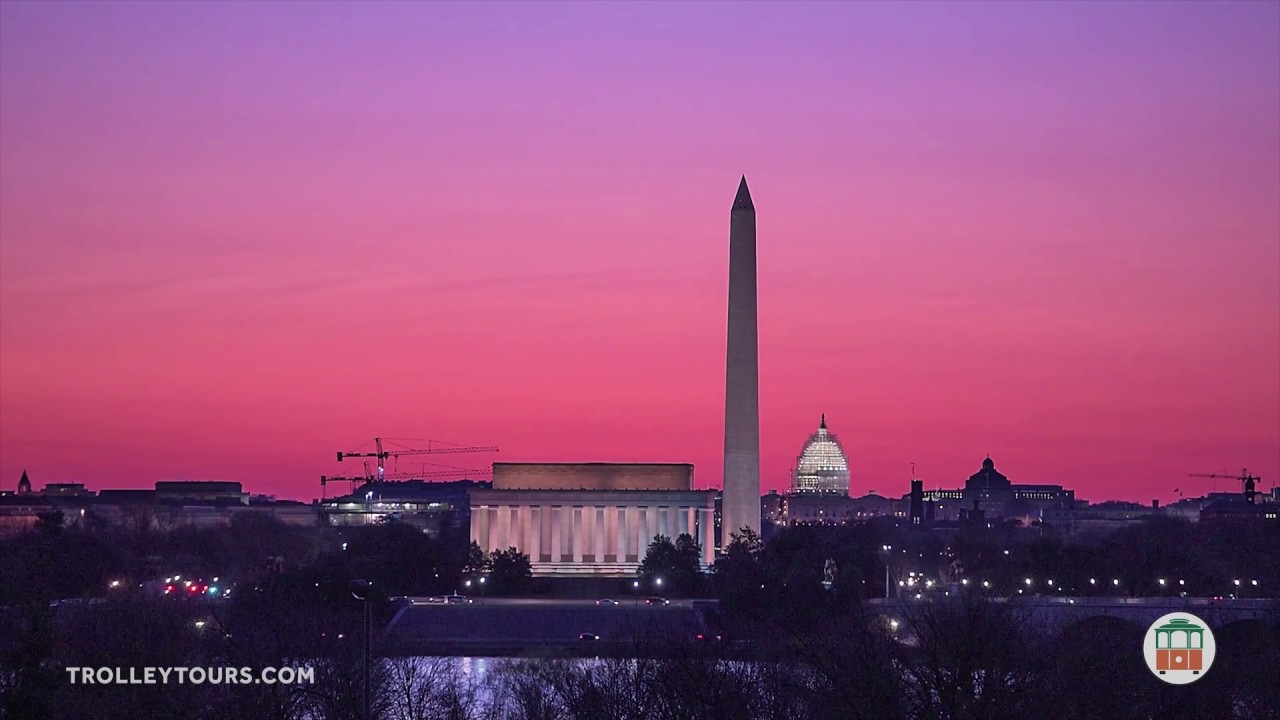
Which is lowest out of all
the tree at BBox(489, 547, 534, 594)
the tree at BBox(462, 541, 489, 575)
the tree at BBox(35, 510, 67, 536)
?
the tree at BBox(489, 547, 534, 594)

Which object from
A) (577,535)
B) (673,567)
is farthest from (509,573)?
(577,535)

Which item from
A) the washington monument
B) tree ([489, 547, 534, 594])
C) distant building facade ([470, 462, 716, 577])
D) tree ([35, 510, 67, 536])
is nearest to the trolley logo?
the washington monument

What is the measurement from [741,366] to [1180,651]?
40.4m

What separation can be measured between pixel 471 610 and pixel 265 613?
48.7ft

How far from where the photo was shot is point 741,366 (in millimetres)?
101125

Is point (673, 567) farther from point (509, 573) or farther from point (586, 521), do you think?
point (586, 521)

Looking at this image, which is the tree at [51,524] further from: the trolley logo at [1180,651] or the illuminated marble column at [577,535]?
the trolley logo at [1180,651]

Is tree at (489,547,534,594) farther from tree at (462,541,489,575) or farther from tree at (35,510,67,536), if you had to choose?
tree at (35,510,67,536)

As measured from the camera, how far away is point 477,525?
13175cm

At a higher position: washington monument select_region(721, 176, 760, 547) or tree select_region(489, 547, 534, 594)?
washington monument select_region(721, 176, 760, 547)

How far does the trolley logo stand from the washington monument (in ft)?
102

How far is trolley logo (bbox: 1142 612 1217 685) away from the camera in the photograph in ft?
185

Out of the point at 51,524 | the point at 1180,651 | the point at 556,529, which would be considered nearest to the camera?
the point at 1180,651

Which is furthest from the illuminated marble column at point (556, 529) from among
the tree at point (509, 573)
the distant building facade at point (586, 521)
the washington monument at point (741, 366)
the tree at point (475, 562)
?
the washington monument at point (741, 366)
